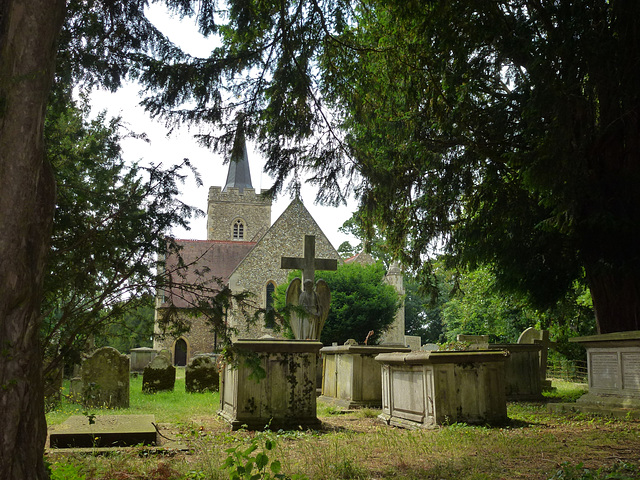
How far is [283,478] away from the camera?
10.6 ft

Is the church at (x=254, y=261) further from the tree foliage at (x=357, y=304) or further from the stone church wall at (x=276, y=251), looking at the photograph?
the tree foliage at (x=357, y=304)

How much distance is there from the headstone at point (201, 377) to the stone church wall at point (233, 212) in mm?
29263

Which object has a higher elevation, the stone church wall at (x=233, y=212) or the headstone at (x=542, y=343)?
the stone church wall at (x=233, y=212)

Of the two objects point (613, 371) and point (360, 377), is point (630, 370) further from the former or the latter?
point (360, 377)

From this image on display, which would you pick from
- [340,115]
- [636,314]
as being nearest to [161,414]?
[340,115]

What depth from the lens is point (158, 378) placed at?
12.3 m

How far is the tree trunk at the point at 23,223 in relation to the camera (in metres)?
2.95

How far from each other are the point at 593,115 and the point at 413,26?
2898 millimetres

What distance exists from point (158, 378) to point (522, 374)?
7.71 meters

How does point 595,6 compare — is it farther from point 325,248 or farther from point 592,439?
point 325,248

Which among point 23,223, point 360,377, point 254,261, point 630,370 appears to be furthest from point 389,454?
point 254,261

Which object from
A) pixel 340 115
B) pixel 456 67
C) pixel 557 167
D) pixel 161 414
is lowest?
pixel 161 414

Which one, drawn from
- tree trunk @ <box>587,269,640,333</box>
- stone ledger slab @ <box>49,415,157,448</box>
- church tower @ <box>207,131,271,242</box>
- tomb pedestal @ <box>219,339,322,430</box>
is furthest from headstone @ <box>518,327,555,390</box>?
church tower @ <box>207,131,271,242</box>

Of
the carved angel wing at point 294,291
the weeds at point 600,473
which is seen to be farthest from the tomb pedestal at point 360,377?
the weeds at point 600,473
